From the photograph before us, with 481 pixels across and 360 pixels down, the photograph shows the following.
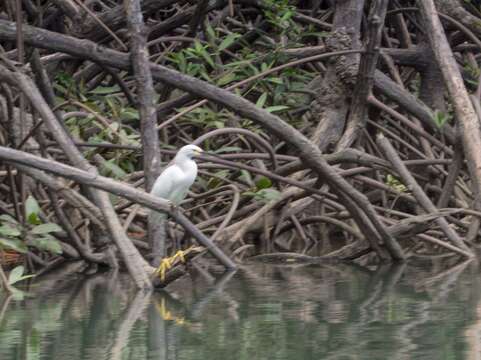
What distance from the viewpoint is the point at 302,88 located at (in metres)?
9.02

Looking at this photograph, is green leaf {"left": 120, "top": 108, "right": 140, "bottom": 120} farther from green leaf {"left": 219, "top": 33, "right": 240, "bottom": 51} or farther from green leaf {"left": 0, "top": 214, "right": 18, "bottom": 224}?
green leaf {"left": 0, "top": 214, "right": 18, "bottom": 224}

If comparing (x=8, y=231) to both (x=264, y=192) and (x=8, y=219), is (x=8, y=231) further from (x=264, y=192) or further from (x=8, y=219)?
(x=264, y=192)

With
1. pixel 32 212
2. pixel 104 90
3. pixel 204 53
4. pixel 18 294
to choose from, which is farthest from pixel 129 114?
pixel 18 294

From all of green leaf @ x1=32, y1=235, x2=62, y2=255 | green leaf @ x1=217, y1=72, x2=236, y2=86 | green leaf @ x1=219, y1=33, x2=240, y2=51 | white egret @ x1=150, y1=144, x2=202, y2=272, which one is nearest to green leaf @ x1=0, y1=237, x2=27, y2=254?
green leaf @ x1=32, y1=235, x2=62, y2=255

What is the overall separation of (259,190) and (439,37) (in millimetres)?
1243

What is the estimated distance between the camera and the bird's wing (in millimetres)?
6655

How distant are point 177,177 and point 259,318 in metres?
1.34

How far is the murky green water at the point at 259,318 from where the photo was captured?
5.01 m

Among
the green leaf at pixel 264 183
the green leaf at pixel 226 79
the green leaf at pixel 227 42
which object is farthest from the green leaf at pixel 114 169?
the green leaf at pixel 227 42

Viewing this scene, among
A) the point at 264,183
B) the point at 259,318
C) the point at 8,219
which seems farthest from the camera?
the point at 264,183

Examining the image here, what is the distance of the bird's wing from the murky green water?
426 millimetres

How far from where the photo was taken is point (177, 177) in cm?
683

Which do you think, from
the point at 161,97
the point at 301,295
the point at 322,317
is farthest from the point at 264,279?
the point at 161,97

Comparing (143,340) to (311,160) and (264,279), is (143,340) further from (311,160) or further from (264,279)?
(311,160)
